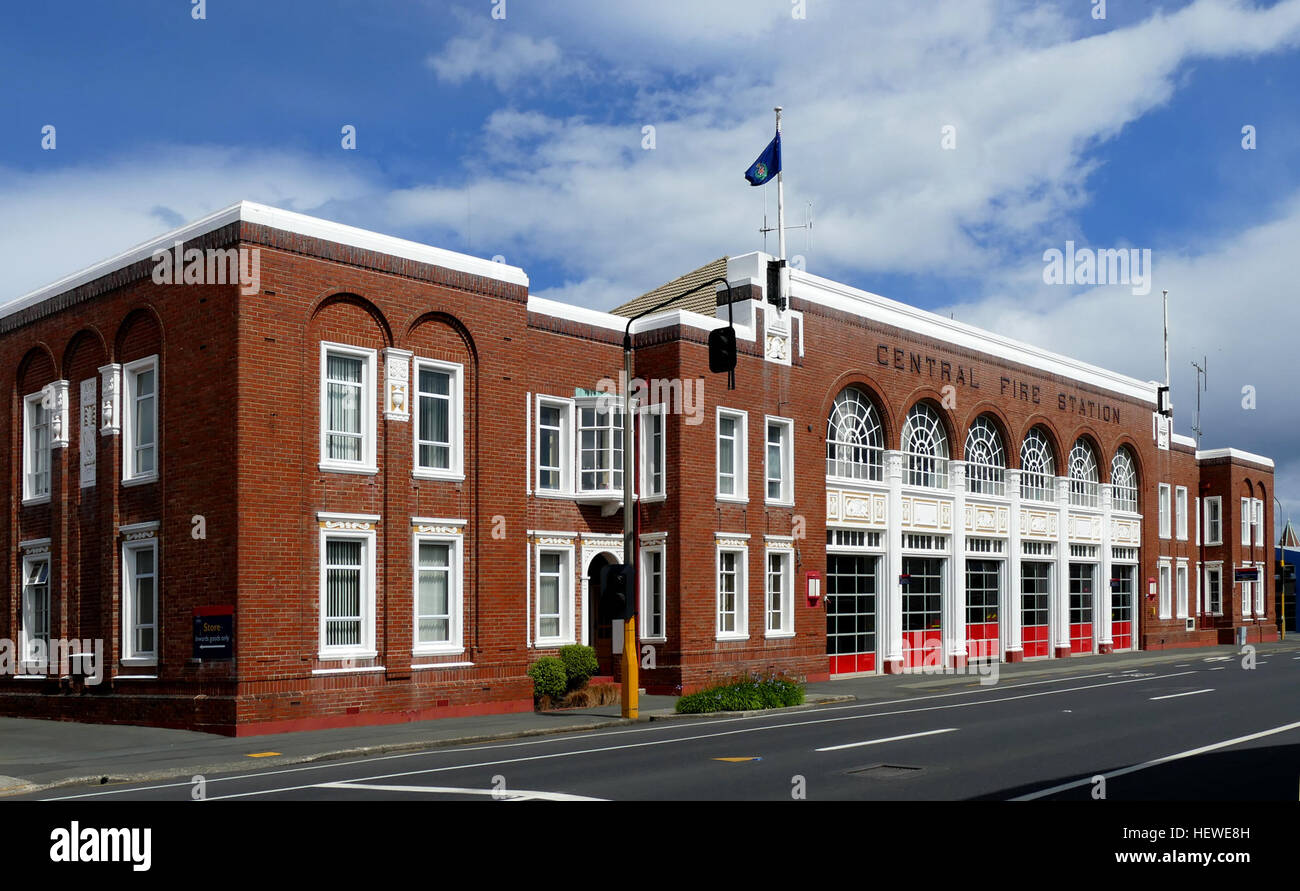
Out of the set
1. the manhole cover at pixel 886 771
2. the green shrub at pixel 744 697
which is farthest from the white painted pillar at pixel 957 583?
the manhole cover at pixel 886 771

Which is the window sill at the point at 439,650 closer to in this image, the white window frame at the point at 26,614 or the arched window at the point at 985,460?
the white window frame at the point at 26,614

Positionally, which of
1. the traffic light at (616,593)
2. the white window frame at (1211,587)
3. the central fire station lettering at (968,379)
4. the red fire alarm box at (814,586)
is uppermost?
the central fire station lettering at (968,379)

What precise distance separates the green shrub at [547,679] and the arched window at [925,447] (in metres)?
14.4

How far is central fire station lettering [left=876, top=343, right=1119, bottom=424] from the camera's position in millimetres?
35812

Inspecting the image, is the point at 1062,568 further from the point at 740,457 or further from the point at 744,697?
the point at 744,697

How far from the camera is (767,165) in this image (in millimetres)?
31109

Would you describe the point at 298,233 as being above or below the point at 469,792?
above

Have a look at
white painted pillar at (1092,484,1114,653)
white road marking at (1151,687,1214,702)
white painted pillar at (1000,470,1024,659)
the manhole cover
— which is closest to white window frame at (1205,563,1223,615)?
white painted pillar at (1092,484,1114,653)

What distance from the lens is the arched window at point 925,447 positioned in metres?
36.8

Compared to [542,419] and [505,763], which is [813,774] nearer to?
[505,763]

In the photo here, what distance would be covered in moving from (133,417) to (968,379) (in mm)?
24629

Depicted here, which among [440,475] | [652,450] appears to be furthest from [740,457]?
[440,475]

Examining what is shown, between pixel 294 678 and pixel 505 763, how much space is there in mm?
7027
